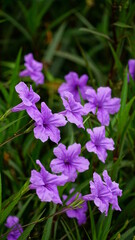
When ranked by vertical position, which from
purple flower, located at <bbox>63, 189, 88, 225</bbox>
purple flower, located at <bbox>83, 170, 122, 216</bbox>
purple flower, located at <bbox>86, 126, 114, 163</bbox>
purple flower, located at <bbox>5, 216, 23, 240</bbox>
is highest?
purple flower, located at <bbox>86, 126, 114, 163</bbox>

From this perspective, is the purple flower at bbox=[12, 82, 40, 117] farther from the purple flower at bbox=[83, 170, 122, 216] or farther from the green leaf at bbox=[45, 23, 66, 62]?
the green leaf at bbox=[45, 23, 66, 62]

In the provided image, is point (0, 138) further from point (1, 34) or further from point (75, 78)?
point (1, 34)

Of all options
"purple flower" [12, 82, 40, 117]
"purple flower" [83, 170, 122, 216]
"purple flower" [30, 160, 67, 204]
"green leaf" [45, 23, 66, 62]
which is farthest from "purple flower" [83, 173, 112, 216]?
"green leaf" [45, 23, 66, 62]

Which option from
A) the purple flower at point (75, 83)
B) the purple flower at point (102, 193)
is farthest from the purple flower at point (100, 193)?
the purple flower at point (75, 83)

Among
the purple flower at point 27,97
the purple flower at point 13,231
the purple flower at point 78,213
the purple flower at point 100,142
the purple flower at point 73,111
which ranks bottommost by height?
the purple flower at point 78,213

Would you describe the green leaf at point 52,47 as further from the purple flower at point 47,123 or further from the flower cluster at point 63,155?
the purple flower at point 47,123

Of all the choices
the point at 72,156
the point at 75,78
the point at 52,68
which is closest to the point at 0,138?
the point at 72,156

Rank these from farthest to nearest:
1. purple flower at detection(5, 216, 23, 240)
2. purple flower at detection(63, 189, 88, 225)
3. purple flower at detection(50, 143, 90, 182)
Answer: purple flower at detection(63, 189, 88, 225) → purple flower at detection(5, 216, 23, 240) → purple flower at detection(50, 143, 90, 182)
